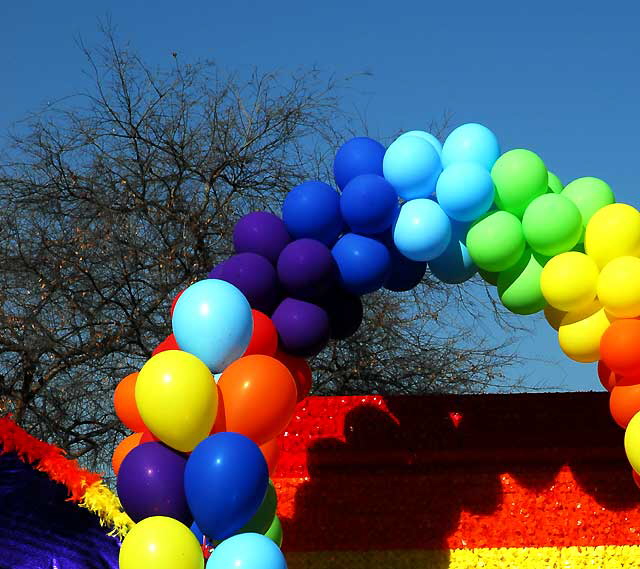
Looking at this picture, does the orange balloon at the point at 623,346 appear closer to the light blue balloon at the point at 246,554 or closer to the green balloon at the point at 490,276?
the green balloon at the point at 490,276

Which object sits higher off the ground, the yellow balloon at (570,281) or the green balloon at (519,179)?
the green balloon at (519,179)

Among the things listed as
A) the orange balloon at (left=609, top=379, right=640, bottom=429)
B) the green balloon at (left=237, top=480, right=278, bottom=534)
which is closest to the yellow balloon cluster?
the orange balloon at (left=609, top=379, right=640, bottom=429)

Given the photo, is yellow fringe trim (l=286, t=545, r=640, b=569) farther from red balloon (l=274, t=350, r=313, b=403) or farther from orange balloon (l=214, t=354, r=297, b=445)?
orange balloon (l=214, t=354, r=297, b=445)

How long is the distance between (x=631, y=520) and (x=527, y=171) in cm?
243

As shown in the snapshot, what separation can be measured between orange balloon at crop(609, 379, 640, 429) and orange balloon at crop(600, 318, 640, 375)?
0.29 feet

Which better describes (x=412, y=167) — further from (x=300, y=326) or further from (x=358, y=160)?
(x=300, y=326)

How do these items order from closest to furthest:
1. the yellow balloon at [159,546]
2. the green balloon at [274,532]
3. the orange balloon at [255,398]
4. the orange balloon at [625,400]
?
1. the yellow balloon at [159,546]
2. the orange balloon at [255,398]
3. the green balloon at [274,532]
4. the orange balloon at [625,400]

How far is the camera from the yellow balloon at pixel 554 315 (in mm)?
5926

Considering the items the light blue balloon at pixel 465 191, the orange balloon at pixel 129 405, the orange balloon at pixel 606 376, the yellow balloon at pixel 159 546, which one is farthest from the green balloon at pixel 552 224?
the yellow balloon at pixel 159 546

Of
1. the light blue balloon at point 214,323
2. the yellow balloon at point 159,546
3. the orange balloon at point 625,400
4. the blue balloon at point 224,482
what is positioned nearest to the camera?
the yellow balloon at point 159,546

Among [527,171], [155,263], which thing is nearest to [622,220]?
[527,171]

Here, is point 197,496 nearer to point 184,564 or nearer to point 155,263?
point 184,564

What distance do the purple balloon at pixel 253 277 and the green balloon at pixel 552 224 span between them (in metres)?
1.36

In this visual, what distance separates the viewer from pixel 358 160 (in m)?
5.97
